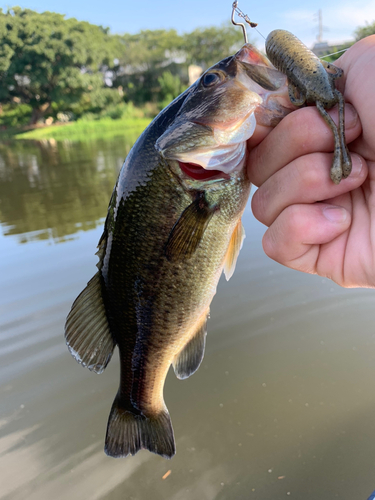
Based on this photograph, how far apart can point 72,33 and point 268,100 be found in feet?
138

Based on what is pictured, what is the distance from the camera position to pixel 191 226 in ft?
4.67

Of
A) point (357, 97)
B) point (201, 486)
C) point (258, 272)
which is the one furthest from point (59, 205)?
point (357, 97)

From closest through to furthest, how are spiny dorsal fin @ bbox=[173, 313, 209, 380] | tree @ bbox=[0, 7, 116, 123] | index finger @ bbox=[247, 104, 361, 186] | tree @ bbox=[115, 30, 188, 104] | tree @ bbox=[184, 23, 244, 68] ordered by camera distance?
index finger @ bbox=[247, 104, 361, 186] → spiny dorsal fin @ bbox=[173, 313, 209, 380] → tree @ bbox=[0, 7, 116, 123] → tree @ bbox=[115, 30, 188, 104] → tree @ bbox=[184, 23, 244, 68]

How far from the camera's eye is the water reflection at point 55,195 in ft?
20.9

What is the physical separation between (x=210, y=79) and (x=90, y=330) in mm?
1219

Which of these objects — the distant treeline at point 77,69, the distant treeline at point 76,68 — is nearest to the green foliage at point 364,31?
the distant treeline at point 77,69

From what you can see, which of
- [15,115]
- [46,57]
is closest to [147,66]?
[46,57]

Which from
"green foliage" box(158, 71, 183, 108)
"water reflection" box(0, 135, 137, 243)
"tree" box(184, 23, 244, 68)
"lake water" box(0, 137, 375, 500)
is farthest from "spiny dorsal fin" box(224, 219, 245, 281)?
"tree" box(184, 23, 244, 68)

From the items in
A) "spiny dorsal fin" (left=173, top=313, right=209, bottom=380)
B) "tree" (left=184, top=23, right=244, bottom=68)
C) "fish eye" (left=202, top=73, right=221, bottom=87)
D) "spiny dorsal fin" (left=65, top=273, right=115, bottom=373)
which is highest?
"tree" (left=184, top=23, right=244, bottom=68)

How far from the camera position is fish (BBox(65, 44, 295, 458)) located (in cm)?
135

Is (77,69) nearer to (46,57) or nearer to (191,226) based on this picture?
(46,57)

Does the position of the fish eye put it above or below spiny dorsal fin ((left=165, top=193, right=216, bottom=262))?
above

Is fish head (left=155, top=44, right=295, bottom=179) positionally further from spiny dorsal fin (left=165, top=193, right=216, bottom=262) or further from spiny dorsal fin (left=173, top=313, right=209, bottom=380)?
spiny dorsal fin (left=173, top=313, right=209, bottom=380)

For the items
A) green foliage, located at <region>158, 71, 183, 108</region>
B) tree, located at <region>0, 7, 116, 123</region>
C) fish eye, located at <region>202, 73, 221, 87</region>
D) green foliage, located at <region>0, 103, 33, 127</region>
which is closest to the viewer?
fish eye, located at <region>202, 73, 221, 87</region>
